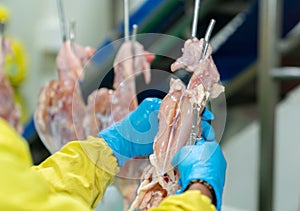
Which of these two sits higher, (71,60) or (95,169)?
(71,60)

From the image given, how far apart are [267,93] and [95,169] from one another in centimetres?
85

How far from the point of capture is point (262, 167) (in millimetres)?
1632

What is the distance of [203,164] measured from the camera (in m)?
0.79

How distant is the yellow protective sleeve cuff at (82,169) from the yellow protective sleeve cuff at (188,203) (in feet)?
0.62

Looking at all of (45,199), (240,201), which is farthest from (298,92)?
(45,199)

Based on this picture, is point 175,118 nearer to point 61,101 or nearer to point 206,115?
point 206,115

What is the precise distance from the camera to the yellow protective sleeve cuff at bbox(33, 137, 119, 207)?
871mm

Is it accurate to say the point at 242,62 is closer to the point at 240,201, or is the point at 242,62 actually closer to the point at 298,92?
the point at 298,92

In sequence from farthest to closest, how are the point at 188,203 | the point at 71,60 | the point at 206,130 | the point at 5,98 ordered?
1. the point at 5,98
2. the point at 71,60
3. the point at 206,130
4. the point at 188,203

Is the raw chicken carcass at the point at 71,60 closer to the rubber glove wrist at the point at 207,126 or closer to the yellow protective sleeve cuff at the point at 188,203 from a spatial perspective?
the rubber glove wrist at the point at 207,126

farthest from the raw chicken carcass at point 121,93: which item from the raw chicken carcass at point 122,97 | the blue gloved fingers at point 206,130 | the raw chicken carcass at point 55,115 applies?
the blue gloved fingers at point 206,130

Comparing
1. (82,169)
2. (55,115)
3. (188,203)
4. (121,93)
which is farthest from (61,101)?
(188,203)

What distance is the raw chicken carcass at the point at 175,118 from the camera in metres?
0.86

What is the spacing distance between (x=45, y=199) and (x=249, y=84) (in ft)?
6.15
